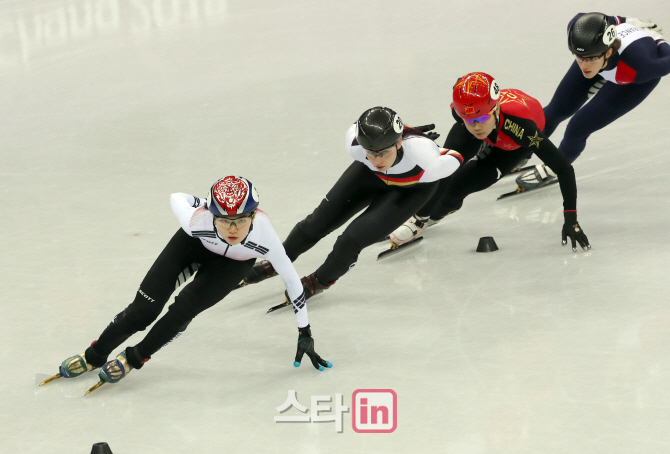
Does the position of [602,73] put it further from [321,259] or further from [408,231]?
[321,259]

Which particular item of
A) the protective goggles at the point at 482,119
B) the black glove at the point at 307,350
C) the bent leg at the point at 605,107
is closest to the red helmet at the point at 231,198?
the black glove at the point at 307,350

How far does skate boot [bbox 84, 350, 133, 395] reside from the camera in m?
4.05

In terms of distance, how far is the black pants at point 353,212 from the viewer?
189 inches

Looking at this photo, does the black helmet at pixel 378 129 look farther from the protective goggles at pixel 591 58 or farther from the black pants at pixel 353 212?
the protective goggles at pixel 591 58

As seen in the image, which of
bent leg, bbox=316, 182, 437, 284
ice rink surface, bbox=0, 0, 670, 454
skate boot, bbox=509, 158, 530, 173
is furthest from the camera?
skate boot, bbox=509, 158, 530, 173

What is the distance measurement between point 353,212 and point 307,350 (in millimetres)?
1261

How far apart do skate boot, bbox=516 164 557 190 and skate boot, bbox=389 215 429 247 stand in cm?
115

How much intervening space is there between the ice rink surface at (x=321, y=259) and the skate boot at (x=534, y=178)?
0.39 feet

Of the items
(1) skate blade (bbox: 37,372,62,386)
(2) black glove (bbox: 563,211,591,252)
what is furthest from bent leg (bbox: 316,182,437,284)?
(1) skate blade (bbox: 37,372,62,386)

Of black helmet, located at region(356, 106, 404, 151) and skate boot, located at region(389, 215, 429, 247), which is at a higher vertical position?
black helmet, located at region(356, 106, 404, 151)

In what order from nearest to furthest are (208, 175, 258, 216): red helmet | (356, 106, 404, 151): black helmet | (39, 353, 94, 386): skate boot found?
(208, 175, 258, 216): red helmet, (39, 353, 94, 386): skate boot, (356, 106, 404, 151): black helmet

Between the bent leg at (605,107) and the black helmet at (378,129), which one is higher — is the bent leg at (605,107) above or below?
below

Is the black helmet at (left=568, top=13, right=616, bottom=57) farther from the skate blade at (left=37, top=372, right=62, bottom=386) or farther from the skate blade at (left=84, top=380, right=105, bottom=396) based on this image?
the skate blade at (left=37, top=372, right=62, bottom=386)

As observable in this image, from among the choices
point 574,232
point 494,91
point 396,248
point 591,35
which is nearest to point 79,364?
point 396,248
